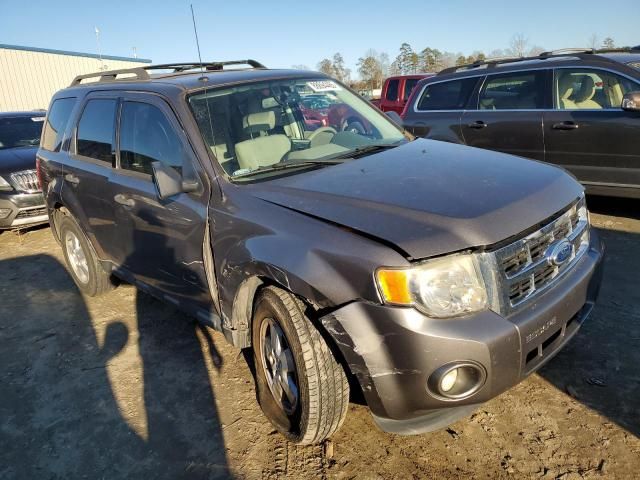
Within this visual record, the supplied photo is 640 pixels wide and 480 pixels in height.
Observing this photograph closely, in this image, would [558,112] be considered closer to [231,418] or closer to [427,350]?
[427,350]

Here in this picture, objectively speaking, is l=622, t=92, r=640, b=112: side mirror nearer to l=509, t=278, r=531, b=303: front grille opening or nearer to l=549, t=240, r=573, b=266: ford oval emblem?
l=549, t=240, r=573, b=266: ford oval emblem

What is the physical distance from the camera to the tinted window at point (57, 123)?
4487 millimetres

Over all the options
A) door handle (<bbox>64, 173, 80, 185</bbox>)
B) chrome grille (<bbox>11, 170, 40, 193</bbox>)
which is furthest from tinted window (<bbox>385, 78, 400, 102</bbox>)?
door handle (<bbox>64, 173, 80, 185</bbox>)

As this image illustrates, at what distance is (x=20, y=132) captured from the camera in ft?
26.9

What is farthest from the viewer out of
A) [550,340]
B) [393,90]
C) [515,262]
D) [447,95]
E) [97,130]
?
[393,90]

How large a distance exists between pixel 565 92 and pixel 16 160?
7.37 m

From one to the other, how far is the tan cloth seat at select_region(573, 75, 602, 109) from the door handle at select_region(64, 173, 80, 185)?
5.21 meters

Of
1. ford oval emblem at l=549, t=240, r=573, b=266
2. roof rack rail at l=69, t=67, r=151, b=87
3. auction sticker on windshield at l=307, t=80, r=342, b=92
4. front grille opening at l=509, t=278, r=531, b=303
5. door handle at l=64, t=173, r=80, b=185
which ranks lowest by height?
front grille opening at l=509, t=278, r=531, b=303

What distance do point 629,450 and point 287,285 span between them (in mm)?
1750

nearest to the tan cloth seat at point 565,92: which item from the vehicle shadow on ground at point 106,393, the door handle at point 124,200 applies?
the vehicle shadow on ground at point 106,393

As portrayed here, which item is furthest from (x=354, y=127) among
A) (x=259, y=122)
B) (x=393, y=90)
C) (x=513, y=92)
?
(x=393, y=90)

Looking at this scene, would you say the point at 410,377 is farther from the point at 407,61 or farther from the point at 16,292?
the point at 407,61

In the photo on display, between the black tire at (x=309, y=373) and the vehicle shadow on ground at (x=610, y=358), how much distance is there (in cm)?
135

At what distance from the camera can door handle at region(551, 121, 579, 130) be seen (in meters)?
5.38
